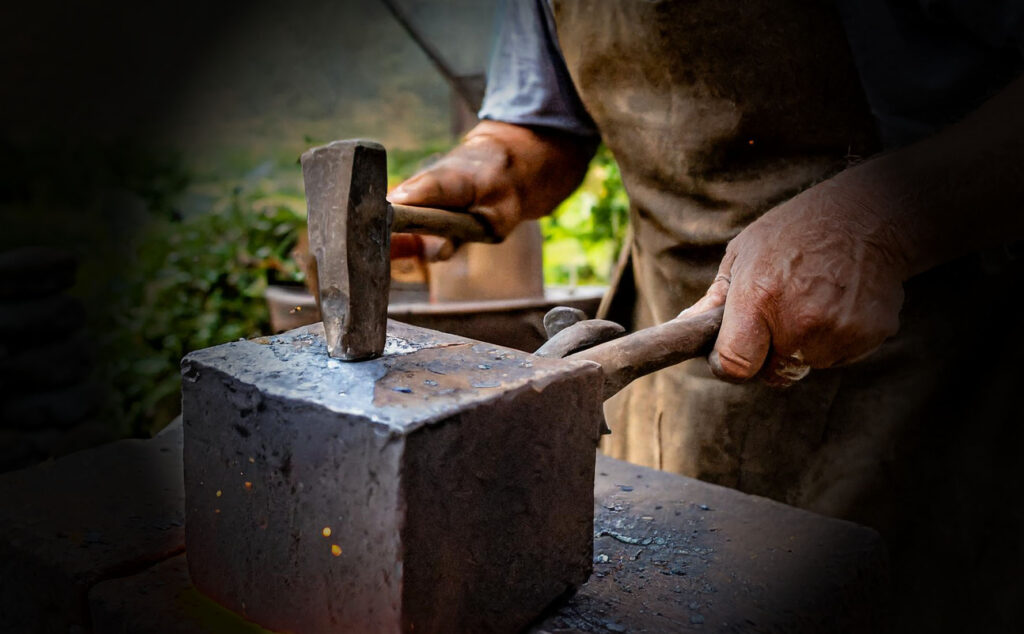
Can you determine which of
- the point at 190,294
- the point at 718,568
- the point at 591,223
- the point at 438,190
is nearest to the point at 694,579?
the point at 718,568

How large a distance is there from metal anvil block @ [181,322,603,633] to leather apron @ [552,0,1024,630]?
81 cm

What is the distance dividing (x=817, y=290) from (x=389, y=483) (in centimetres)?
73

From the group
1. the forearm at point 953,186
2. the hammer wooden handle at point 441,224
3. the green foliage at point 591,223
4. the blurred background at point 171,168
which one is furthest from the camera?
the green foliage at point 591,223

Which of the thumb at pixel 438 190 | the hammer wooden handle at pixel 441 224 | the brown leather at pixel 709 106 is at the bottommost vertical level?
the hammer wooden handle at pixel 441 224

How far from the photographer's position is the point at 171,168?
1.22 metres

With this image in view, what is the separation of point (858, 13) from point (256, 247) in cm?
314

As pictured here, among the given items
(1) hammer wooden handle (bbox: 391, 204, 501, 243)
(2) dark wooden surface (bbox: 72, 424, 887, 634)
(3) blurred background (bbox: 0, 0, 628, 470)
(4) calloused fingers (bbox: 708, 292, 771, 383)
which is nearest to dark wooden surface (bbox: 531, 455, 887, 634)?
(2) dark wooden surface (bbox: 72, 424, 887, 634)

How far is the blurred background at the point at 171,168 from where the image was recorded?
2.27 feet

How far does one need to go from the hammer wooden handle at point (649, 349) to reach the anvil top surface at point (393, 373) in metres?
0.08

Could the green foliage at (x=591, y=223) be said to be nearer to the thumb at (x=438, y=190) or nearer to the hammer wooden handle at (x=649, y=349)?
the thumb at (x=438, y=190)

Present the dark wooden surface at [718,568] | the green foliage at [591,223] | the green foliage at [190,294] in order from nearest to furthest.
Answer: the dark wooden surface at [718,568]
the green foliage at [190,294]
the green foliage at [591,223]

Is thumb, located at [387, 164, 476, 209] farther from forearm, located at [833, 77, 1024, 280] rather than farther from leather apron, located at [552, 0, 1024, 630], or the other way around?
forearm, located at [833, 77, 1024, 280]

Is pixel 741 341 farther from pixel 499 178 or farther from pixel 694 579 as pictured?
pixel 499 178

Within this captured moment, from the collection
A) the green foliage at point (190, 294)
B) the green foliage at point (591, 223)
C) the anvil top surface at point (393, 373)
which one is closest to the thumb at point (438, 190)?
the anvil top surface at point (393, 373)
